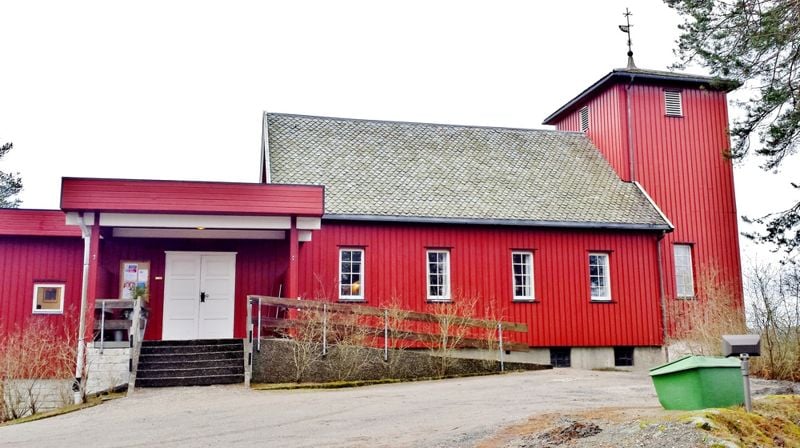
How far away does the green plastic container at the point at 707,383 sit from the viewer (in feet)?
26.5

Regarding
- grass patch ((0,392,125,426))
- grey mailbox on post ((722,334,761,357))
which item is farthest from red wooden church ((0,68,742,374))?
grey mailbox on post ((722,334,761,357))

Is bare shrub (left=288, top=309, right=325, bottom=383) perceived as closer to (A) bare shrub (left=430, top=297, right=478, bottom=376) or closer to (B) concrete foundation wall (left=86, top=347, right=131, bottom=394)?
(A) bare shrub (left=430, top=297, right=478, bottom=376)

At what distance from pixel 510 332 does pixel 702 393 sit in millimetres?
11134

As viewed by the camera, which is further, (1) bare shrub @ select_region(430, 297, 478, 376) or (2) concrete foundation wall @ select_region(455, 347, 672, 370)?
(2) concrete foundation wall @ select_region(455, 347, 672, 370)

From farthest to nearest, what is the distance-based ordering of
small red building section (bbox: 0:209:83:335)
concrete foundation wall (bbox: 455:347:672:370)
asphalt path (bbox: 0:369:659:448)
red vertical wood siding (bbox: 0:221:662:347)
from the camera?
1. concrete foundation wall (bbox: 455:347:672:370)
2. red vertical wood siding (bbox: 0:221:662:347)
3. small red building section (bbox: 0:209:83:335)
4. asphalt path (bbox: 0:369:659:448)

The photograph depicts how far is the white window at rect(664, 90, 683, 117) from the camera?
74.1 ft

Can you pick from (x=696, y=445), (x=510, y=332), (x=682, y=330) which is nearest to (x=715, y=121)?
(x=682, y=330)

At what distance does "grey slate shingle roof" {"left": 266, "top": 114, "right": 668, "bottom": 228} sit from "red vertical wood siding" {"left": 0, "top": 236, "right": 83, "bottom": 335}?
5.24m

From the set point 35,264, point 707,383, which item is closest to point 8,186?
point 35,264

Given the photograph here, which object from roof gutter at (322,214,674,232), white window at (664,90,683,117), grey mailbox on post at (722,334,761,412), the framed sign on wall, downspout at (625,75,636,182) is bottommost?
grey mailbox on post at (722,334,761,412)

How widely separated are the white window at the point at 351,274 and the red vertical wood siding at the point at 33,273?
6.14 m

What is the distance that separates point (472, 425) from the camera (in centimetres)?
950

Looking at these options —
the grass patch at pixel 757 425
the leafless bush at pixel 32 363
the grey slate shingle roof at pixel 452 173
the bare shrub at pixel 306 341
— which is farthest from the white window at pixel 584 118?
the grass patch at pixel 757 425

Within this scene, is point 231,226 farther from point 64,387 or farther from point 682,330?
point 682,330
